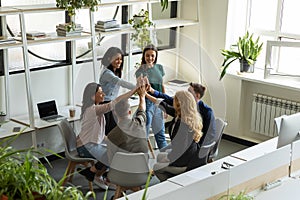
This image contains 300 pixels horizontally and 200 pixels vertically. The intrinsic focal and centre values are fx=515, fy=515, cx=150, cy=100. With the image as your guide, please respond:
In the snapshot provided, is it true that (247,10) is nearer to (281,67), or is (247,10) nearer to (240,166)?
(281,67)

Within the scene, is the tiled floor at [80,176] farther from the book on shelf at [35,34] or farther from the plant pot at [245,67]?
the book on shelf at [35,34]

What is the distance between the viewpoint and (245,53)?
6.09 meters

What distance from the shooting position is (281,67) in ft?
20.3

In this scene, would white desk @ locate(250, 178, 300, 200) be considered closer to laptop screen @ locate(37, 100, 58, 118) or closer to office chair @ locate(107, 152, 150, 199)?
office chair @ locate(107, 152, 150, 199)

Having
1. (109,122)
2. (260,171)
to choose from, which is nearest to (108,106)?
(109,122)

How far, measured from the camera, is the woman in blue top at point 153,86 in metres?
4.57

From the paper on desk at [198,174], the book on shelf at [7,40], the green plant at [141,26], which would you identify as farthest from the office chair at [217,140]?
the book on shelf at [7,40]

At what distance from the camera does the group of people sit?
13.3 feet

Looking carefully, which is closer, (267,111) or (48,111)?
(48,111)

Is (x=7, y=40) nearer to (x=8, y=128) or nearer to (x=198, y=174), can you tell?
(x=8, y=128)

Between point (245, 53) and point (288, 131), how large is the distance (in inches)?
96.8

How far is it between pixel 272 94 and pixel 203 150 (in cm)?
221

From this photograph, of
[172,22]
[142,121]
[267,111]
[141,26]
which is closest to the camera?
[142,121]

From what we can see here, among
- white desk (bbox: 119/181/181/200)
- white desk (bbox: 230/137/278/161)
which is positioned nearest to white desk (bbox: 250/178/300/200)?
white desk (bbox: 230/137/278/161)
